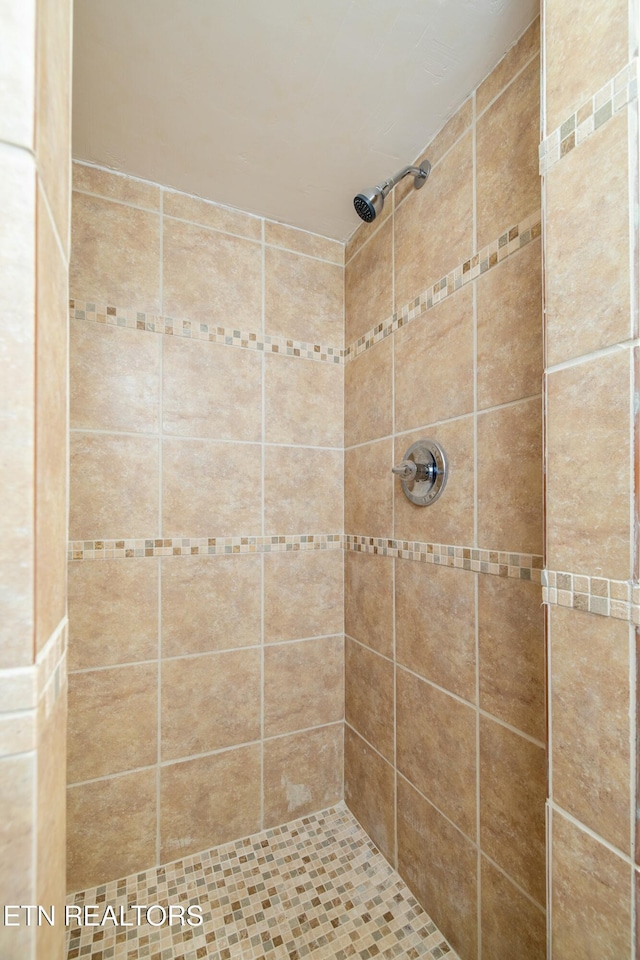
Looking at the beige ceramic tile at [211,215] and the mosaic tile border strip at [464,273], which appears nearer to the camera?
the mosaic tile border strip at [464,273]

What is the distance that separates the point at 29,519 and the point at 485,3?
1.22m

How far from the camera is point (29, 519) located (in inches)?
12.7

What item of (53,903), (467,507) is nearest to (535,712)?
(467,507)

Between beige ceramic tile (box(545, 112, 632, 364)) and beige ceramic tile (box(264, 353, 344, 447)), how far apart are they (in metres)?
0.97

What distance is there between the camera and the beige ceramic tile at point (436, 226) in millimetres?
1064

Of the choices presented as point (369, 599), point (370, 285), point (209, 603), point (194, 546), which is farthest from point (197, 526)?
point (370, 285)

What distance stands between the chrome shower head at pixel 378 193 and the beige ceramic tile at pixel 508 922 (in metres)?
1.59

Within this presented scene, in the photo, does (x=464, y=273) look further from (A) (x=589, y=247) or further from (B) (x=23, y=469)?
(B) (x=23, y=469)

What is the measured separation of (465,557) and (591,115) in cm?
81

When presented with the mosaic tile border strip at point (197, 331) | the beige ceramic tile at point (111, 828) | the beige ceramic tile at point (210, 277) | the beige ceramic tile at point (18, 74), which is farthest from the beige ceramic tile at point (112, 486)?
the beige ceramic tile at point (18, 74)

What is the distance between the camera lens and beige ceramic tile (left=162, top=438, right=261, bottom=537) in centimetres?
134

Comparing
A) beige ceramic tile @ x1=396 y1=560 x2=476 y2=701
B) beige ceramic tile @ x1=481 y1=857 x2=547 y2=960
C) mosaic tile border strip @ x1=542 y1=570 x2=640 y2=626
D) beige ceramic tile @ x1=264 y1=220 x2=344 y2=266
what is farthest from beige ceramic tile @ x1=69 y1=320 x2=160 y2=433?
beige ceramic tile @ x1=481 y1=857 x2=547 y2=960

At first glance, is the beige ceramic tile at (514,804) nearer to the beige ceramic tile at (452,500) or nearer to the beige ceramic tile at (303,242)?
the beige ceramic tile at (452,500)

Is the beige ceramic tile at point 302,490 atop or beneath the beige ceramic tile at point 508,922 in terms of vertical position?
atop
